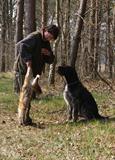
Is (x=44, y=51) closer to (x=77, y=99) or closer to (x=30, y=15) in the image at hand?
(x=77, y=99)

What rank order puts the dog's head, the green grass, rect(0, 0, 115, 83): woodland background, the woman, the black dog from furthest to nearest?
1. rect(0, 0, 115, 83): woodland background
2. the dog's head
3. the black dog
4. the woman
5. the green grass

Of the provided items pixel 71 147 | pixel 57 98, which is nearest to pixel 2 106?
pixel 57 98

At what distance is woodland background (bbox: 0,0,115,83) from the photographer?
51.9 feet

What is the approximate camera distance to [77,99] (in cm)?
1065

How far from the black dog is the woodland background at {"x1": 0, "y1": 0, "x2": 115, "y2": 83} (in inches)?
103

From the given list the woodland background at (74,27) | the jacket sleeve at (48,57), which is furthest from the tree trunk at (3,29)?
the jacket sleeve at (48,57)

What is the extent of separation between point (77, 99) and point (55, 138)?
1.70 m

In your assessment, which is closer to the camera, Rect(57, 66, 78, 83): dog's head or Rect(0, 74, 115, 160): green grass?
Rect(0, 74, 115, 160): green grass

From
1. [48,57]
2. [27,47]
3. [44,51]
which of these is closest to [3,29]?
[48,57]

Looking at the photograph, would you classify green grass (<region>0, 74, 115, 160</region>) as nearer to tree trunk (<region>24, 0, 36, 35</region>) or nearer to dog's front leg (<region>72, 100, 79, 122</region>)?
dog's front leg (<region>72, 100, 79, 122</region>)

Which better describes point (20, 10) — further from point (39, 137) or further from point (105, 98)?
point (39, 137)

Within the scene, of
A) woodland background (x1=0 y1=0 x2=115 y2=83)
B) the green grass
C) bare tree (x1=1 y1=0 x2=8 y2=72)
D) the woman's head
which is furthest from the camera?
bare tree (x1=1 y1=0 x2=8 y2=72)

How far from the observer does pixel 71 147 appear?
332 inches

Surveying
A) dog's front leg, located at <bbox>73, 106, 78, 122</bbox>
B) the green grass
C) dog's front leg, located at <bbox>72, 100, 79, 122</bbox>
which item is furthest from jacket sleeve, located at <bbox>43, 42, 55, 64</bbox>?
the green grass
